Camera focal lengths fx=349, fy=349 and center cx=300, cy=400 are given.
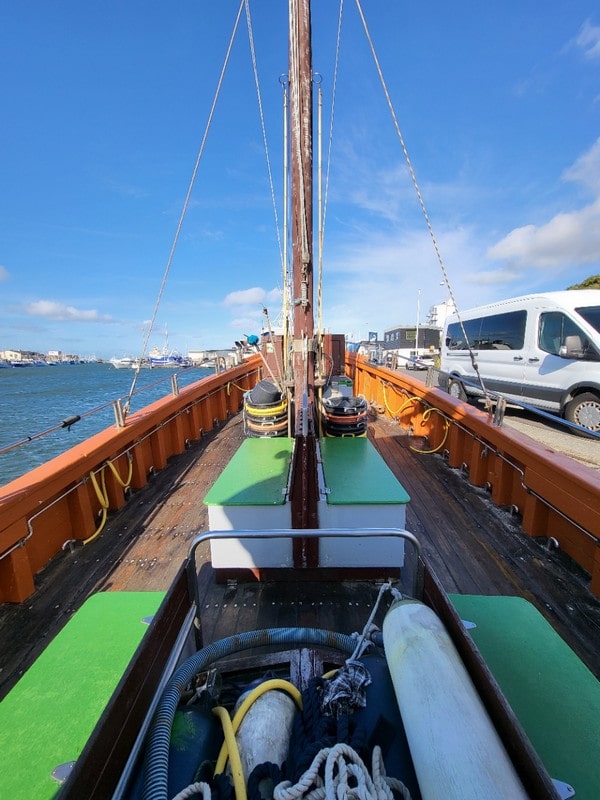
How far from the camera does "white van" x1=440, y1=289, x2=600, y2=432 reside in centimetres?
579

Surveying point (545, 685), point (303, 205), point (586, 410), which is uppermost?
point (303, 205)

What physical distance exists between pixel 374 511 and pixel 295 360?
139 centimetres

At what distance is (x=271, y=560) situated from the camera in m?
2.78

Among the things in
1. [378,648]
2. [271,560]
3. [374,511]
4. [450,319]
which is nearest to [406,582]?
[374,511]

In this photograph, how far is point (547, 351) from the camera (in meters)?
6.53

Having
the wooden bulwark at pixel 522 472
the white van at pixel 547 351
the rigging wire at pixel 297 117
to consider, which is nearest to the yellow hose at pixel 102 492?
the rigging wire at pixel 297 117

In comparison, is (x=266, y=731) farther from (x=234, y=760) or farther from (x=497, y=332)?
(x=497, y=332)

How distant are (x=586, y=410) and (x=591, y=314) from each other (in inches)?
63.1

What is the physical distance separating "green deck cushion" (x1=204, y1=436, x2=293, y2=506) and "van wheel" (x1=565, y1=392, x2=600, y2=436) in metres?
5.25

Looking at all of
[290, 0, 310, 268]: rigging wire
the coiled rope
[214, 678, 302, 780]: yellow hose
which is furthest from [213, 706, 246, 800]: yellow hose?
[290, 0, 310, 268]: rigging wire

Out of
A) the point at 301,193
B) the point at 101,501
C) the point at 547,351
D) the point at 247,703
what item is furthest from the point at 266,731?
the point at 547,351

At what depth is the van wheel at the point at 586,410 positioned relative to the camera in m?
5.73

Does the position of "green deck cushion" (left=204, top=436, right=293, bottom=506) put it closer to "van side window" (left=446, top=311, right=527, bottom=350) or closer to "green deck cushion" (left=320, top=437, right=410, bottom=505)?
"green deck cushion" (left=320, top=437, right=410, bottom=505)

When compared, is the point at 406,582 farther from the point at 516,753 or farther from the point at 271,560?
the point at 516,753
